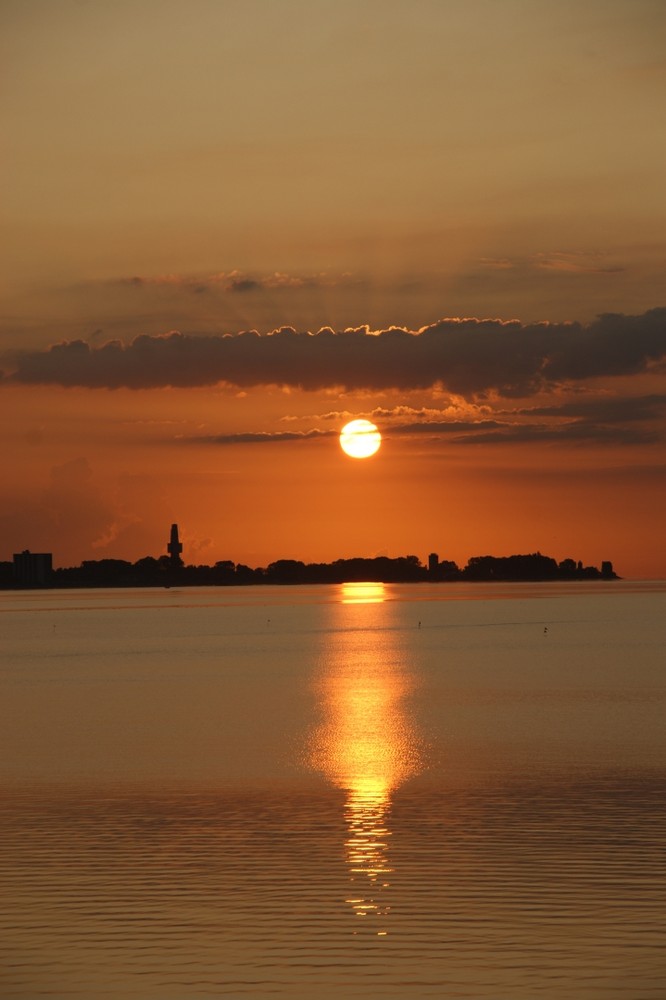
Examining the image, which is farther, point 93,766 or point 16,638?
point 16,638

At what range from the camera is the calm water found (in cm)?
2419

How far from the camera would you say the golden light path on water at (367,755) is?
31.7 metres

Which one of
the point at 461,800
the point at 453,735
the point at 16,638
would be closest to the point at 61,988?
the point at 461,800

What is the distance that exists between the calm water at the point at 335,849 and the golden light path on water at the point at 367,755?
0.45ft

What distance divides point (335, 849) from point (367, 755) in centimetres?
2062

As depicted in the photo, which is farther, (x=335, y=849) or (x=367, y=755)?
(x=367, y=755)

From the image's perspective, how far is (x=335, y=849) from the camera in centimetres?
3459

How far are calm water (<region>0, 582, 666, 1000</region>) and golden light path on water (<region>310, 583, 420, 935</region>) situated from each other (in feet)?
0.45

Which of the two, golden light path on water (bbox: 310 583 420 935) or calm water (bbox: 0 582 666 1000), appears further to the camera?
golden light path on water (bbox: 310 583 420 935)

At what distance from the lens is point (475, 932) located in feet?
85.8

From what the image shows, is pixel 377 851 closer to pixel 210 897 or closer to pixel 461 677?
pixel 210 897

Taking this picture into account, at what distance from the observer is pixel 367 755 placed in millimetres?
55125

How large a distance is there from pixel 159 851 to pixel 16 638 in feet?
548

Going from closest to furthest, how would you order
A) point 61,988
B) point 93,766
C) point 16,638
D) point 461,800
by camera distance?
point 61,988, point 461,800, point 93,766, point 16,638
